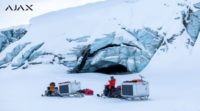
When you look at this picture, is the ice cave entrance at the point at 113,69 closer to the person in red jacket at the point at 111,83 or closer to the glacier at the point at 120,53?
the glacier at the point at 120,53

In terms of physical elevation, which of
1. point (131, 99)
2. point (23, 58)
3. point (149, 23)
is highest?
point (149, 23)

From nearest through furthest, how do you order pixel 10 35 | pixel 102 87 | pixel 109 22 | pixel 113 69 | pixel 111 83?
pixel 111 83 < pixel 102 87 < pixel 113 69 < pixel 109 22 < pixel 10 35

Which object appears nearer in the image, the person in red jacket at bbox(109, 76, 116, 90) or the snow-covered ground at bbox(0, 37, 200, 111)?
the snow-covered ground at bbox(0, 37, 200, 111)

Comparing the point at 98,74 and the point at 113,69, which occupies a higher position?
the point at 113,69

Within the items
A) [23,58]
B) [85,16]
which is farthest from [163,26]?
[23,58]

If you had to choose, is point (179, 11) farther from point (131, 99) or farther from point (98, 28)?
point (131, 99)

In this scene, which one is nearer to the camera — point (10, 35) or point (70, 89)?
point (70, 89)

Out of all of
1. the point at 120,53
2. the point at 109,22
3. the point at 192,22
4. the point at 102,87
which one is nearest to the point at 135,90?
the point at 102,87

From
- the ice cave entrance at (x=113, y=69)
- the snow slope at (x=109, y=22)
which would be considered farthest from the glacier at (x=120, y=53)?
the snow slope at (x=109, y=22)

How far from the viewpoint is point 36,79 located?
39812 mm

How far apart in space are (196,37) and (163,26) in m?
3.34

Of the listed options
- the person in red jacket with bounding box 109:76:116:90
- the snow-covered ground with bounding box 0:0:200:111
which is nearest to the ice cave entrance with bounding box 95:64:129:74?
the snow-covered ground with bounding box 0:0:200:111

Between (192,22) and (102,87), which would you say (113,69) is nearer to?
(102,87)

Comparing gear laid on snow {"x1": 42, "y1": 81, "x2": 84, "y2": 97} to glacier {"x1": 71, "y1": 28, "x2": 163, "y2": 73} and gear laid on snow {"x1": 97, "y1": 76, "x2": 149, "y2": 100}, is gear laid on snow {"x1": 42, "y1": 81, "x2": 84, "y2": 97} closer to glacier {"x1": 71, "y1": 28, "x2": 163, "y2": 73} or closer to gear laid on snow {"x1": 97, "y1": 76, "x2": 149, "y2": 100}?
gear laid on snow {"x1": 97, "y1": 76, "x2": 149, "y2": 100}
